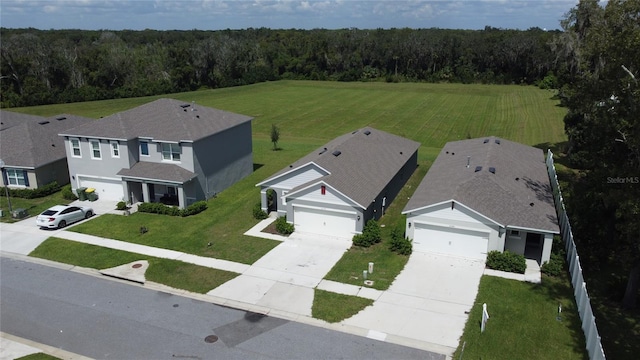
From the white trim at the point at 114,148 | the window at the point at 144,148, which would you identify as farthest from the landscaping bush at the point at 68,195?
the window at the point at 144,148

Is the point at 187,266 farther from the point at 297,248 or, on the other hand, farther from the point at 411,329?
the point at 411,329

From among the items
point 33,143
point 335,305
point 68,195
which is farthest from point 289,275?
point 33,143

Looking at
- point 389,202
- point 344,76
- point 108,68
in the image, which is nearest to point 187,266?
point 389,202

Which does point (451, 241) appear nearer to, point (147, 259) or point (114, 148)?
point (147, 259)

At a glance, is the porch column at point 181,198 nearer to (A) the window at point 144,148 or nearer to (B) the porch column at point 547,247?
(A) the window at point 144,148

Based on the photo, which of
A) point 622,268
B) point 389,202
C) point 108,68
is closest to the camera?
point 622,268

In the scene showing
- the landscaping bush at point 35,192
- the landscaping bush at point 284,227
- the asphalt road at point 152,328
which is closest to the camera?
the asphalt road at point 152,328
